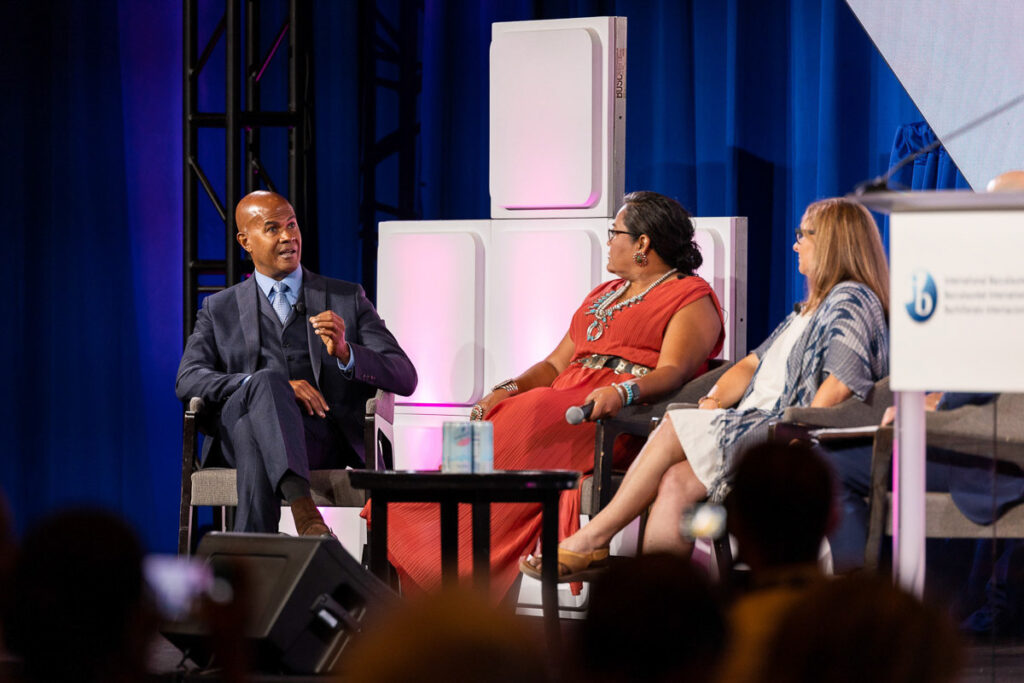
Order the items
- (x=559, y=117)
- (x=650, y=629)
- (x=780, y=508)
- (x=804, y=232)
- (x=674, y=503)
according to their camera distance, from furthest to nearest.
A: (x=559, y=117), (x=804, y=232), (x=674, y=503), (x=780, y=508), (x=650, y=629)

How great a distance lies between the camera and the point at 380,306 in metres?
4.90

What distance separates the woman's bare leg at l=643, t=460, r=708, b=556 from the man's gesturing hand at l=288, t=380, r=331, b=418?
1.16 meters

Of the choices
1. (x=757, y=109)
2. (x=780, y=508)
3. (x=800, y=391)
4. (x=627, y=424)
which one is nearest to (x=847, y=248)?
(x=800, y=391)

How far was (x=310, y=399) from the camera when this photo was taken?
13.3ft

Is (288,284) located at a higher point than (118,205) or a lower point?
lower

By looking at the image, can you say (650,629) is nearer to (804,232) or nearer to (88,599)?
(88,599)

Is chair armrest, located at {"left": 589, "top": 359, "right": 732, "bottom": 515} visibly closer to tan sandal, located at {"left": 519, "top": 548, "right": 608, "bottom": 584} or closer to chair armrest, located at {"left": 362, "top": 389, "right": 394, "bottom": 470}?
tan sandal, located at {"left": 519, "top": 548, "right": 608, "bottom": 584}

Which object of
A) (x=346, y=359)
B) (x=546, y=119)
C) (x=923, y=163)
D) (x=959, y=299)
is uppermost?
(x=546, y=119)

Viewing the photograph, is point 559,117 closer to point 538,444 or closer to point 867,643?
point 538,444

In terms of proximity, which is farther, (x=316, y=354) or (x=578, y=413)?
(x=316, y=354)

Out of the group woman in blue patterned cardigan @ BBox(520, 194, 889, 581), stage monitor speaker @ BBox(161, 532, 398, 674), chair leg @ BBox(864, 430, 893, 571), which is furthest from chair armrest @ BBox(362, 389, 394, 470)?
chair leg @ BBox(864, 430, 893, 571)

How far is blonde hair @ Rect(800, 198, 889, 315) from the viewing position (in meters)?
3.45

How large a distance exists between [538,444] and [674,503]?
64 cm

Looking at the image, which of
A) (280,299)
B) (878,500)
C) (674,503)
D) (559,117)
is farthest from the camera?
(559,117)
